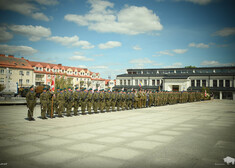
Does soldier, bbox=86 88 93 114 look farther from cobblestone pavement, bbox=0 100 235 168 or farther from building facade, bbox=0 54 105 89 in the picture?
building facade, bbox=0 54 105 89

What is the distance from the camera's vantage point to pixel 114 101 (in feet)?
56.5

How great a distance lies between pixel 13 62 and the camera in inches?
2307

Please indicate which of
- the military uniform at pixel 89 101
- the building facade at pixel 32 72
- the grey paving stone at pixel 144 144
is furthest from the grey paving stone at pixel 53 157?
the building facade at pixel 32 72

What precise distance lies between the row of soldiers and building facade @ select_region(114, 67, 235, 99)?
31429 millimetres

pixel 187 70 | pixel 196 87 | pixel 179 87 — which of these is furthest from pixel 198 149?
pixel 187 70

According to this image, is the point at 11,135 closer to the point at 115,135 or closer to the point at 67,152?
the point at 67,152

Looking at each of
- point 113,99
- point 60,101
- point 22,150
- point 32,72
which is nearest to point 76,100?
point 60,101

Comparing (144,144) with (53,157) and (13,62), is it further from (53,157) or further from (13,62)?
(13,62)

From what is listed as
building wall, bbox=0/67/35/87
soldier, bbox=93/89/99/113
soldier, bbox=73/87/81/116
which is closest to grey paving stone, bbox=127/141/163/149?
soldier, bbox=73/87/81/116

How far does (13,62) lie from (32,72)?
6.01 meters

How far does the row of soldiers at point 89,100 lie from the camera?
40.3ft

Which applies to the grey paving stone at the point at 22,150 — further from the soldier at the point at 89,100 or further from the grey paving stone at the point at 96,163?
the soldier at the point at 89,100

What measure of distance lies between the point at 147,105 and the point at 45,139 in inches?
663

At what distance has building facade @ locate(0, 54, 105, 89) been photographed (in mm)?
56219
